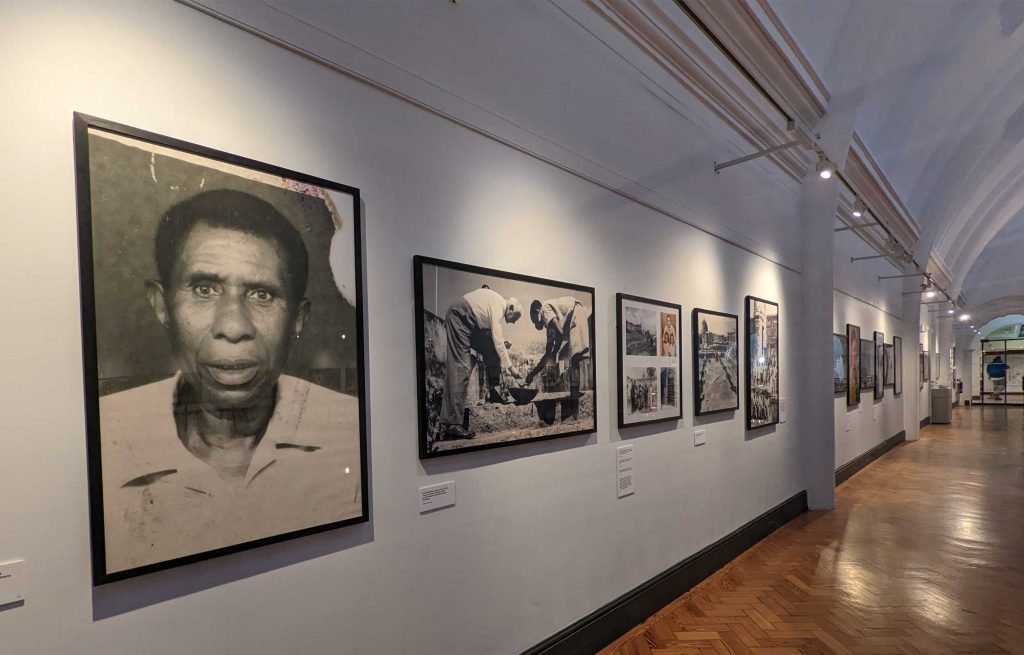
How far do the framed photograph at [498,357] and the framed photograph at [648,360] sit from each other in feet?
1.40

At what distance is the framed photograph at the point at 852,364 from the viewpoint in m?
9.55

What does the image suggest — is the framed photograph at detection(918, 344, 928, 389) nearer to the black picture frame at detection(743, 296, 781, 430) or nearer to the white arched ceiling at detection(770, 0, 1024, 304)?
the white arched ceiling at detection(770, 0, 1024, 304)

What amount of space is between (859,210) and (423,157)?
23.4ft

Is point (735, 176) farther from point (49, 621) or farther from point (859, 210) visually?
point (49, 621)

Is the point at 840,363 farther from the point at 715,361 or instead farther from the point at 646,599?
the point at 646,599

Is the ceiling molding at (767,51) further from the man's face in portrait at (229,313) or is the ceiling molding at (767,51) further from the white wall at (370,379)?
the man's face in portrait at (229,313)

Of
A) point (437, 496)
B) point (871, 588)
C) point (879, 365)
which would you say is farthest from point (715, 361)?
point (879, 365)

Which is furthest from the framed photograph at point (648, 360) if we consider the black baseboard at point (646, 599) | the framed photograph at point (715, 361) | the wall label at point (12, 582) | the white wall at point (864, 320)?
the white wall at point (864, 320)

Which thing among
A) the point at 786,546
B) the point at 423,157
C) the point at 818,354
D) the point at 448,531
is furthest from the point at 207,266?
the point at 818,354

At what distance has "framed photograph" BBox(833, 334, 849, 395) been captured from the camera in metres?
8.81

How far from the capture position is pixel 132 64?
1.83 metres

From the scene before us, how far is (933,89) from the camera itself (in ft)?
26.9

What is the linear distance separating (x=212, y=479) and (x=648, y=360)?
10.8 feet

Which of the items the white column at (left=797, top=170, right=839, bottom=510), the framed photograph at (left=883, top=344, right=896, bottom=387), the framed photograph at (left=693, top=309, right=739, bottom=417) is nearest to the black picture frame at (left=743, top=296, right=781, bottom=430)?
the framed photograph at (left=693, top=309, right=739, bottom=417)
